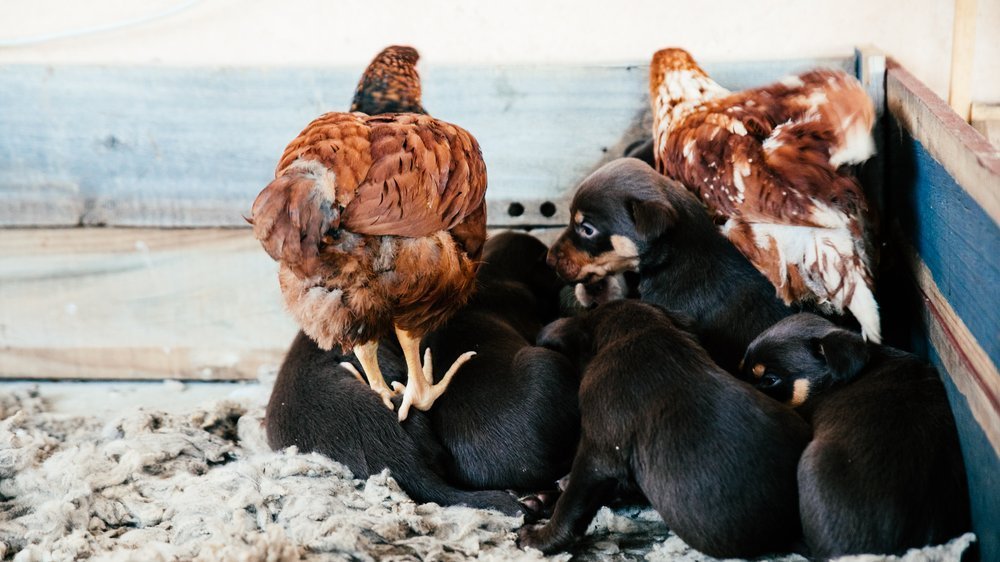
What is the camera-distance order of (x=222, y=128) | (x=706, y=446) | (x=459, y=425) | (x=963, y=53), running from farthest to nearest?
(x=222, y=128) < (x=963, y=53) < (x=459, y=425) < (x=706, y=446)

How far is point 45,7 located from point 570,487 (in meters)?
2.48

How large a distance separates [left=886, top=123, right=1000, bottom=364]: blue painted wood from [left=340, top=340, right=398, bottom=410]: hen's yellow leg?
1.26 metres

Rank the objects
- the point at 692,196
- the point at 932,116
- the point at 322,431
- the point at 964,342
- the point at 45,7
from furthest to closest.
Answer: the point at 45,7 < the point at 692,196 < the point at 322,431 < the point at 932,116 < the point at 964,342

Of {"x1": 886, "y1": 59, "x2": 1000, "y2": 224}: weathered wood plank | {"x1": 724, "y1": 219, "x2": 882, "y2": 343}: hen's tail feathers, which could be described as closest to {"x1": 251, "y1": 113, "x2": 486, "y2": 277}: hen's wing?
{"x1": 724, "y1": 219, "x2": 882, "y2": 343}: hen's tail feathers

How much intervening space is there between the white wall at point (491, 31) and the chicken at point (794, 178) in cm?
55

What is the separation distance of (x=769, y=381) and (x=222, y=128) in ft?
6.20

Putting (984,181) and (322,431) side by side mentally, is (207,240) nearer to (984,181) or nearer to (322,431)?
(322,431)

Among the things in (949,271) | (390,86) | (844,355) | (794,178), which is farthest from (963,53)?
(390,86)

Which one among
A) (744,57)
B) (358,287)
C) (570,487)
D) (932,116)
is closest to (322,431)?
(358,287)

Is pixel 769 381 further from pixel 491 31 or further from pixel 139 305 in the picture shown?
pixel 139 305

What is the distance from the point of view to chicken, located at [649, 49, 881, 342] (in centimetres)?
214

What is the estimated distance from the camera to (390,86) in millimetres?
2602

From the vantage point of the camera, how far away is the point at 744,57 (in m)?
2.95

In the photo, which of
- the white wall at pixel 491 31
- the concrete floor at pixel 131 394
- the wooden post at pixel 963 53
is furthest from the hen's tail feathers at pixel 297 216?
the wooden post at pixel 963 53
